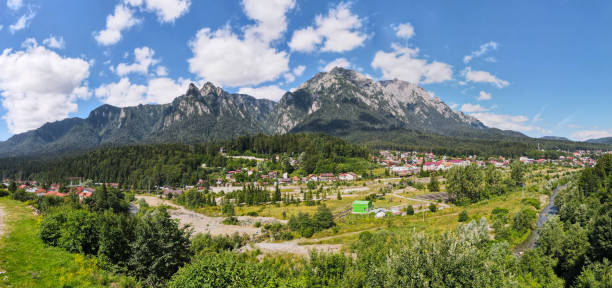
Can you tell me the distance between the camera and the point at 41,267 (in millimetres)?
12680

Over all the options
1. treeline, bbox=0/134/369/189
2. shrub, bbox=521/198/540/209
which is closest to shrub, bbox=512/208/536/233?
shrub, bbox=521/198/540/209

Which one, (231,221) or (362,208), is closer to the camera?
(231,221)

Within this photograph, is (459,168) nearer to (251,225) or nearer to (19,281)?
(251,225)

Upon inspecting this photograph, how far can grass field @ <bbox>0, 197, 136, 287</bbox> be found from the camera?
11.1 meters

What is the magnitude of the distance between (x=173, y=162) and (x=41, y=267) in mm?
118372

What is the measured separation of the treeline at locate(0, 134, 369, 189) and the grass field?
94787 mm

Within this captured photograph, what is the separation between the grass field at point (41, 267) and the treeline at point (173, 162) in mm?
94787

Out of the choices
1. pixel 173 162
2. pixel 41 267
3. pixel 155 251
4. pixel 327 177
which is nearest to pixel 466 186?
pixel 327 177

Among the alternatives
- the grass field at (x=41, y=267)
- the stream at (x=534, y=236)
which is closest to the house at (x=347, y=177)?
the stream at (x=534, y=236)

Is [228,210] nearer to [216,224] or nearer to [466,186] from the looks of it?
[216,224]

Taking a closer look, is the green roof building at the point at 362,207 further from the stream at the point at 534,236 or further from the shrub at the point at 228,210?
the shrub at the point at 228,210

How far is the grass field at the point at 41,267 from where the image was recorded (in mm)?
11133

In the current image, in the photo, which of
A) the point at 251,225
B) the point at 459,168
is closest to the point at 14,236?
the point at 251,225

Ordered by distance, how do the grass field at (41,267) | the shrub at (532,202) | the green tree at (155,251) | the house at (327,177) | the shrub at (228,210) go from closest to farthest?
1. the grass field at (41,267)
2. the green tree at (155,251)
3. the shrub at (532,202)
4. the shrub at (228,210)
5. the house at (327,177)
